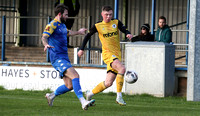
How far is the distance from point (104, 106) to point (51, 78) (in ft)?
17.3

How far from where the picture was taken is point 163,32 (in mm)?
14047

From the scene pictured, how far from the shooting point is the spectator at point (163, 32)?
13.9 metres

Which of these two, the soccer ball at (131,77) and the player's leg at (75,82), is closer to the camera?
the player's leg at (75,82)

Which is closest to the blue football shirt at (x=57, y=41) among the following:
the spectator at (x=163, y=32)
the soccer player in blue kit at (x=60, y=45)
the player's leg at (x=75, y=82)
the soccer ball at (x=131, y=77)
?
the soccer player in blue kit at (x=60, y=45)

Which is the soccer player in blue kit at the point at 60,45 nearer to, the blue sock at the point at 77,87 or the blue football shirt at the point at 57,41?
the blue football shirt at the point at 57,41

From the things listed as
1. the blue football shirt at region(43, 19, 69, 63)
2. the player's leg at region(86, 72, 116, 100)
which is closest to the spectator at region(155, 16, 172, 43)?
the player's leg at region(86, 72, 116, 100)

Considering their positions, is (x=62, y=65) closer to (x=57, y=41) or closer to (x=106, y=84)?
(x=57, y=41)

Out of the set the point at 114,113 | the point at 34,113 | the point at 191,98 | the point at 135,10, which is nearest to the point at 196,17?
the point at 191,98

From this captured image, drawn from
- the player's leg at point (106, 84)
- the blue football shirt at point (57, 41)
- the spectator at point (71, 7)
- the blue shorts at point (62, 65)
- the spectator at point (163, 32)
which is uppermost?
the spectator at point (71, 7)

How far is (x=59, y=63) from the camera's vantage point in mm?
9898

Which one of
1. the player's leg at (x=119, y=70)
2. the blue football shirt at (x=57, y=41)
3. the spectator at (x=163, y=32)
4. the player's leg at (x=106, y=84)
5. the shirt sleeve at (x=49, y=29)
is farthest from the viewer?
the spectator at (x=163, y=32)

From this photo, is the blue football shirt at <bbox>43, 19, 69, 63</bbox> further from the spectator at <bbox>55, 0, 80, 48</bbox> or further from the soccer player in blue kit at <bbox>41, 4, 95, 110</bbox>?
the spectator at <bbox>55, 0, 80, 48</bbox>

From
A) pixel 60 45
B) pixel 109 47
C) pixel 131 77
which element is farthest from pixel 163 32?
pixel 60 45

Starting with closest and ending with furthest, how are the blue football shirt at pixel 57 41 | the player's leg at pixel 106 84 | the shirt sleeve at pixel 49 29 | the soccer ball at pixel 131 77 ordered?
the shirt sleeve at pixel 49 29 < the blue football shirt at pixel 57 41 < the player's leg at pixel 106 84 < the soccer ball at pixel 131 77
